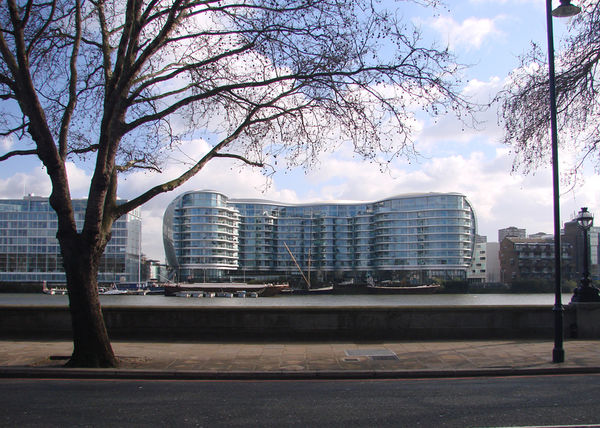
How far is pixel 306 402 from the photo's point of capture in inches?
298

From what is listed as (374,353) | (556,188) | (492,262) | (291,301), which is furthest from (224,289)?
(492,262)

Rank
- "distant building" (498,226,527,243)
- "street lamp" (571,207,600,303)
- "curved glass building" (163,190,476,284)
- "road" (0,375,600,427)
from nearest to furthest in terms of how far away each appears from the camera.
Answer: "road" (0,375,600,427)
"street lamp" (571,207,600,303)
"curved glass building" (163,190,476,284)
"distant building" (498,226,527,243)

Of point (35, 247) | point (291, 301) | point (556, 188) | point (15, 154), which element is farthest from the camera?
point (35, 247)

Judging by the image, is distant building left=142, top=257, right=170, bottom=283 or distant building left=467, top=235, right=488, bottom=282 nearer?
distant building left=467, top=235, right=488, bottom=282

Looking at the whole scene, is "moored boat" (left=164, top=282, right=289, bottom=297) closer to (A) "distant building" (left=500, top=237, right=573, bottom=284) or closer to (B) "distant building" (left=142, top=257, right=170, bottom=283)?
(A) "distant building" (left=500, top=237, right=573, bottom=284)

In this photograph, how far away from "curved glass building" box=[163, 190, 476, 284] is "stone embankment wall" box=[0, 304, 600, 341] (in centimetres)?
10820

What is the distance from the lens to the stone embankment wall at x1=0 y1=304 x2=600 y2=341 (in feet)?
46.3

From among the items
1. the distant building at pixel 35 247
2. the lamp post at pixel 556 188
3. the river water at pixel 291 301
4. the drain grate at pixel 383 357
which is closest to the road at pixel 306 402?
the lamp post at pixel 556 188

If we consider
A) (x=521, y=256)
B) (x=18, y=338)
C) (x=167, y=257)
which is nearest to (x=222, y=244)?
(x=167, y=257)

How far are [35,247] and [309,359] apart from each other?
434ft

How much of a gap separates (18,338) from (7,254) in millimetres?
130454

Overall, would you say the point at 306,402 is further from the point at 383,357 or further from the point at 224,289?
the point at 224,289

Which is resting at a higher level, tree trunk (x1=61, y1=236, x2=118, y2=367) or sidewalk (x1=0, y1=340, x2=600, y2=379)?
tree trunk (x1=61, y1=236, x2=118, y2=367)

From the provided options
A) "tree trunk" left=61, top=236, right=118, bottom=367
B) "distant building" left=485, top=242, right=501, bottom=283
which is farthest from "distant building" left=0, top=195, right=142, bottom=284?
"tree trunk" left=61, top=236, right=118, bottom=367
